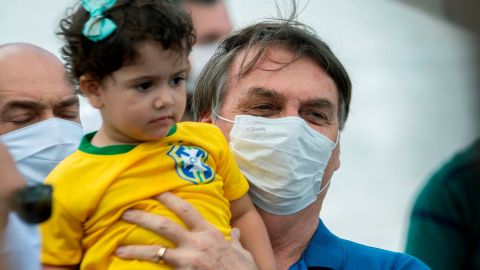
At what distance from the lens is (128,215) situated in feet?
8.64

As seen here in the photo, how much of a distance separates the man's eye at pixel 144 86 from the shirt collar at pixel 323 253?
1047 mm

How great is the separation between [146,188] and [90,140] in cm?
22

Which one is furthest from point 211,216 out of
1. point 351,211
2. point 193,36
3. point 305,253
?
point 351,211

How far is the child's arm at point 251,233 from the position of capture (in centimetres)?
299

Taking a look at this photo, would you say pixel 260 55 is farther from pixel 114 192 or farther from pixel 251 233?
pixel 114 192

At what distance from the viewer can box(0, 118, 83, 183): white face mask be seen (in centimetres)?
315

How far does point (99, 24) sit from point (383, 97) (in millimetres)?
8153

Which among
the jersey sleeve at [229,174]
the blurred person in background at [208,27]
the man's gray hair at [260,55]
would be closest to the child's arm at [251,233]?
the jersey sleeve at [229,174]

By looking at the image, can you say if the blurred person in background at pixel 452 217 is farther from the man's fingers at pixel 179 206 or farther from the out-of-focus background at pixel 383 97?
the out-of-focus background at pixel 383 97

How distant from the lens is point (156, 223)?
2648 millimetres

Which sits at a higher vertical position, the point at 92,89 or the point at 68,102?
the point at 92,89

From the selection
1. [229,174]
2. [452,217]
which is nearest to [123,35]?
[229,174]

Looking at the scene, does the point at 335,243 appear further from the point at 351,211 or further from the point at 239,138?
the point at 351,211

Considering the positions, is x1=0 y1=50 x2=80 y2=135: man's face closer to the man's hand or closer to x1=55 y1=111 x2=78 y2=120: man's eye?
x1=55 y1=111 x2=78 y2=120: man's eye
